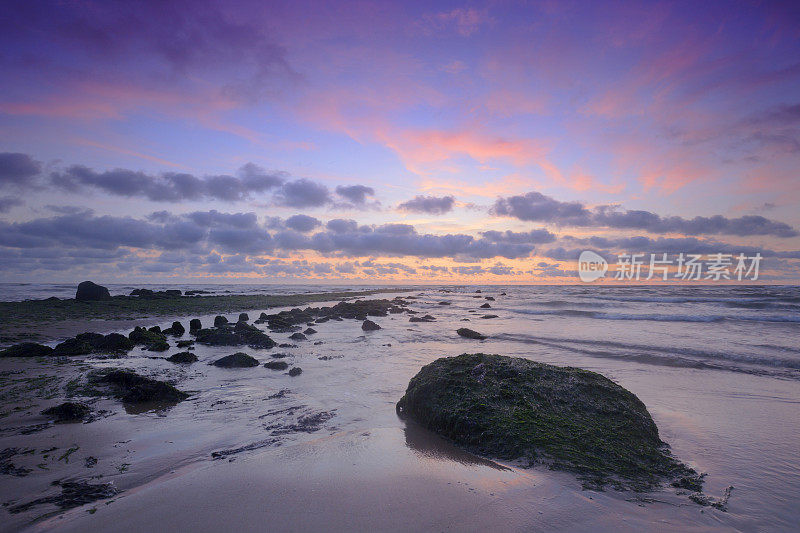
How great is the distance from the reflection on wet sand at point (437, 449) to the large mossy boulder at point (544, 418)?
0.48 feet

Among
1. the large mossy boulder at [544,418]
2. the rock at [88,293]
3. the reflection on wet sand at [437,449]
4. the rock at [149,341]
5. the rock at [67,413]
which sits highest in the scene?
the large mossy boulder at [544,418]

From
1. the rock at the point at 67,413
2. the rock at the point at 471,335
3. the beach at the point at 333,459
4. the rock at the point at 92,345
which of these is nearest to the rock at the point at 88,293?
the rock at the point at 92,345

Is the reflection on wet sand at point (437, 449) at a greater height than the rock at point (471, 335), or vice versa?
the reflection on wet sand at point (437, 449)

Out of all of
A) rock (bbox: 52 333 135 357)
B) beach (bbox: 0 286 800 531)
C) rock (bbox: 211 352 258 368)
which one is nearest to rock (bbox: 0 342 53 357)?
rock (bbox: 52 333 135 357)

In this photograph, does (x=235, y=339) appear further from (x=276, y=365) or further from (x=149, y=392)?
(x=149, y=392)

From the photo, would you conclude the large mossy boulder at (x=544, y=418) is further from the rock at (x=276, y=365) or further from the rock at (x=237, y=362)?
the rock at (x=237, y=362)

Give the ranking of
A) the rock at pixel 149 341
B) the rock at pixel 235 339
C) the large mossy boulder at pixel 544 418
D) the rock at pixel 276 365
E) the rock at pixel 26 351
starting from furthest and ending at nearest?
the rock at pixel 235 339 < the rock at pixel 149 341 < the rock at pixel 26 351 < the rock at pixel 276 365 < the large mossy boulder at pixel 544 418

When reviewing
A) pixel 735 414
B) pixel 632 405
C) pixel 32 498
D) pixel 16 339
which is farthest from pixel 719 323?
pixel 16 339

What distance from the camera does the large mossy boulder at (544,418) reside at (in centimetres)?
439

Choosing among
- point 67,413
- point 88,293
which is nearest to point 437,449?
point 67,413

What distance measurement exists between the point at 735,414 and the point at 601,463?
452 centimetres

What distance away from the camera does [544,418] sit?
→ 5.27m

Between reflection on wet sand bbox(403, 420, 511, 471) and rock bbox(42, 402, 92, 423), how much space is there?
206 inches

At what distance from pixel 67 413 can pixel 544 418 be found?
7398 millimetres
